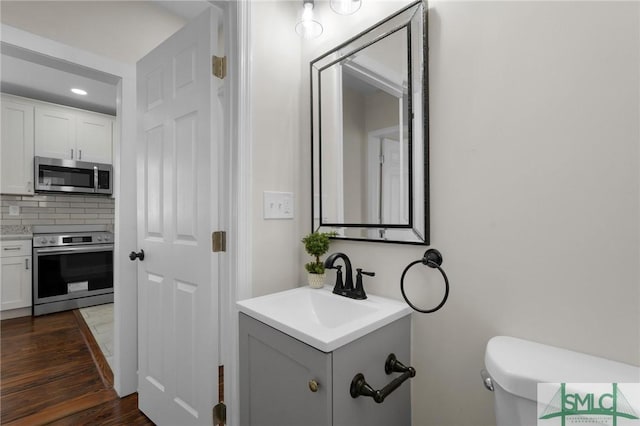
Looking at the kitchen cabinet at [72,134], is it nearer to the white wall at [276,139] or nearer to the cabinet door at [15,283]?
the cabinet door at [15,283]

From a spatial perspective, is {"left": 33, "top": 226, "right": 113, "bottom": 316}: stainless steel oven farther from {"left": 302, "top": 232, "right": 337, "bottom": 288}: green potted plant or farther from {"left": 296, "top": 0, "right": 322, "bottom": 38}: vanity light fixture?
{"left": 296, "top": 0, "right": 322, "bottom": 38}: vanity light fixture

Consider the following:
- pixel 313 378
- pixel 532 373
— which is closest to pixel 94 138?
pixel 313 378

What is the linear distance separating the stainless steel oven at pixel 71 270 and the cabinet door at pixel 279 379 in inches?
132

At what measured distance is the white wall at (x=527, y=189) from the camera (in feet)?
2.26

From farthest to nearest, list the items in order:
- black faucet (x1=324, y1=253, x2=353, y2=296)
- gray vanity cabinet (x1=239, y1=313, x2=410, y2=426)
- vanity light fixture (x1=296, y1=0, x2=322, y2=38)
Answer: vanity light fixture (x1=296, y1=0, x2=322, y2=38)
black faucet (x1=324, y1=253, x2=353, y2=296)
gray vanity cabinet (x1=239, y1=313, x2=410, y2=426)

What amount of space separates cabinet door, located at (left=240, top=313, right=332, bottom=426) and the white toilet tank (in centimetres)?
41

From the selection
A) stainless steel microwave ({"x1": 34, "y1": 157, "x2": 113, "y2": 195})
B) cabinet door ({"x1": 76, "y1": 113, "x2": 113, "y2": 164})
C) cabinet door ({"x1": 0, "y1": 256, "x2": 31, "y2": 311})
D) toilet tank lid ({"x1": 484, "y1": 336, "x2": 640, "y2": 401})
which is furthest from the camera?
cabinet door ({"x1": 76, "y1": 113, "x2": 113, "y2": 164})

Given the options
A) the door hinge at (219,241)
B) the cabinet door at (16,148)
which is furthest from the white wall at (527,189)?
the cabinet door at (16,148)

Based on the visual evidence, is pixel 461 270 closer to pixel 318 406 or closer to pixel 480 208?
pixel 480 208

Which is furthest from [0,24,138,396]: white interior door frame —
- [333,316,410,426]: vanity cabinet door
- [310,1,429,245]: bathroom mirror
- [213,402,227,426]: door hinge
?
[333,316,410,426]: vanity cabinet door

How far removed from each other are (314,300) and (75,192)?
3.69m

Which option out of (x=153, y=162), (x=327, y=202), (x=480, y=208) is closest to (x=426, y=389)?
(x=480, y=208)

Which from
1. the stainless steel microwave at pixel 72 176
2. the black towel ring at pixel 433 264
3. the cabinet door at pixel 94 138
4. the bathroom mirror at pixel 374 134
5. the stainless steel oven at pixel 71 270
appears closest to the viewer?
the black towel ring at pixel 433 264

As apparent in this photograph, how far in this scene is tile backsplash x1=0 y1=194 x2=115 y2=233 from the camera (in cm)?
332
